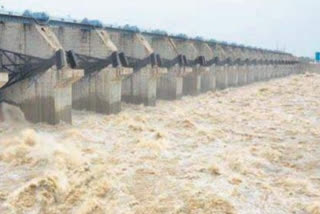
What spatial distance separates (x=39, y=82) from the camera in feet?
66.7

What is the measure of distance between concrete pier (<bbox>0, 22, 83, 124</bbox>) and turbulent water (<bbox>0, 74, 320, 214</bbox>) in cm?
70

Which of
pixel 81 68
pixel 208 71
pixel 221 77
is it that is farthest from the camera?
pixel 221 77

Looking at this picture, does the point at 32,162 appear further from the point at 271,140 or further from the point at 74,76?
the point at 271,140

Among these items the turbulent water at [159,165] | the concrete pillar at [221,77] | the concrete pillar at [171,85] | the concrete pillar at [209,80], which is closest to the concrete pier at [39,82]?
the turbulent water at [159,165]

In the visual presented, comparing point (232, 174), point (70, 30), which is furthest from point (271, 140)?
point (70, 30)

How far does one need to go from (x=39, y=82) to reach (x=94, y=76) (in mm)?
4641

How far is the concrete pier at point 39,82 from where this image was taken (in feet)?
66.1

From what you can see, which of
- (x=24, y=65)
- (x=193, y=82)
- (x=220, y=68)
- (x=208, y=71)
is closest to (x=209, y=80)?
(x=208, y=71)

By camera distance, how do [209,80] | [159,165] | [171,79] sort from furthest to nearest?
[209,80]
[171,79]
[159,165]

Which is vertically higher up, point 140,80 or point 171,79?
point 140,80

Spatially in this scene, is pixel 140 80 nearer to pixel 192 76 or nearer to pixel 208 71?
pixel 192 76

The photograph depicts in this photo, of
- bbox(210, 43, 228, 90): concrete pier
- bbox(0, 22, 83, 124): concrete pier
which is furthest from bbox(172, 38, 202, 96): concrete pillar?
bbox(0, 22, 83, 124): concrete pier

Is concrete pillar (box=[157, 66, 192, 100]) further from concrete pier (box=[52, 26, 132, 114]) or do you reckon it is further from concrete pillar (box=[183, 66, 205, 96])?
concrete pier (box=[52, 26, 132, 114])

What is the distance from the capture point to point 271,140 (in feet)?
62.6
